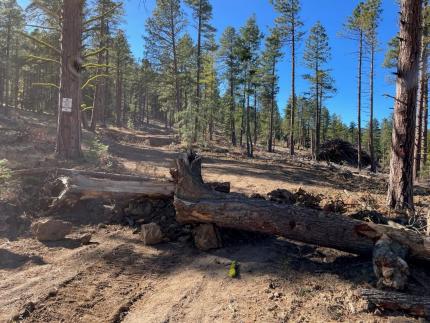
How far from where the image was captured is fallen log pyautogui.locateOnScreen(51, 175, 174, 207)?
6.02 metres

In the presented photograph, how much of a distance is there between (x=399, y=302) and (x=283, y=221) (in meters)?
1.76

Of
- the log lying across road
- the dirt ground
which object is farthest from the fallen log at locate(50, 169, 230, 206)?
the log lying across road

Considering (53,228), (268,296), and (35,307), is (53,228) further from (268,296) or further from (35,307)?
(268,296)

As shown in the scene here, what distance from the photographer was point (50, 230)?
516 cm

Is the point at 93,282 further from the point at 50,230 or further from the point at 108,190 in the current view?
the point at 108,190

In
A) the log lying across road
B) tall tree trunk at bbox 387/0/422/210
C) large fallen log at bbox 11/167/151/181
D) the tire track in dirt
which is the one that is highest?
tall tree trunk at bbox 387/0/422/210

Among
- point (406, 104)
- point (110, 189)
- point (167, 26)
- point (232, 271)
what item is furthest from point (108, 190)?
point (167, 26)

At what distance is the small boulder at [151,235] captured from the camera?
16.8ft

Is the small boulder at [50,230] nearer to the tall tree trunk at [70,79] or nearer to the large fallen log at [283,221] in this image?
the large fallen log at [283,221]

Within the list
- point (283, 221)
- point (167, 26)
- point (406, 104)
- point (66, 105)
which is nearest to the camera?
point (283, 221)

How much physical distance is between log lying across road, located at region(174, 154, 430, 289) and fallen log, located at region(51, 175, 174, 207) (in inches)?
29.9

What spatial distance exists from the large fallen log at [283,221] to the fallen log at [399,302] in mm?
390

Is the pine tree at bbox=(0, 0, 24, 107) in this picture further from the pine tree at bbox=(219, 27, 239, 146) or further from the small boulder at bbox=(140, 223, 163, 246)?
the small boulder at bbox=(140, 223, 163, 246)

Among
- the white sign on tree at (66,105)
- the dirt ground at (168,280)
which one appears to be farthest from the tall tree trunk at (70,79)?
the dirt ground at (168,280)
